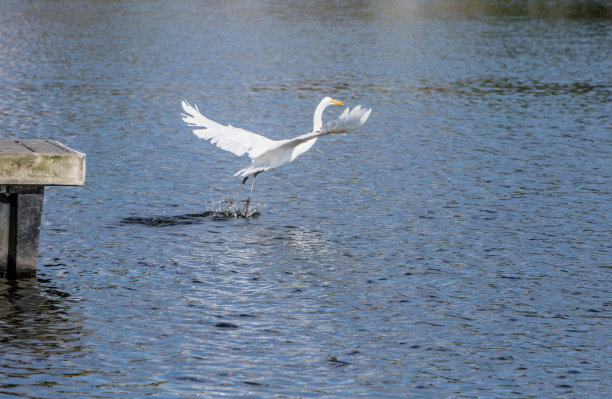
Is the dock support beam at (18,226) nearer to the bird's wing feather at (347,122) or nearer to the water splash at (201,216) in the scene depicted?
the water splash at (201,216)

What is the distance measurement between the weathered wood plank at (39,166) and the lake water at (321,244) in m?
1.31

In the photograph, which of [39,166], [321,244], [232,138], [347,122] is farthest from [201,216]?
[39,166]

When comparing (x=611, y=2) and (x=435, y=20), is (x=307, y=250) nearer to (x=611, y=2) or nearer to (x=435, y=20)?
(x=435, y=20)

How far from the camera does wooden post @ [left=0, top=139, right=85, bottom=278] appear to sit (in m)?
12.1

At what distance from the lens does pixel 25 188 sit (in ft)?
40.6

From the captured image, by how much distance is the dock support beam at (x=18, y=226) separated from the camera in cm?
1241

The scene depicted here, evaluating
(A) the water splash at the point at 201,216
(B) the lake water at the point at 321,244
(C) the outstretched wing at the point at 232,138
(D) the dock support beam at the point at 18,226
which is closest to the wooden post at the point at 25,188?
(D) the dock support beam at the point at 18,226

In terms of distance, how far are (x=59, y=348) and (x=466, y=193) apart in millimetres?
10570

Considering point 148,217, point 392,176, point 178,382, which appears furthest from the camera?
point 392,176

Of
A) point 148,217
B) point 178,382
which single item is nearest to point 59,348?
point 178,382

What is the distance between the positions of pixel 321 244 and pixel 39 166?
190 inches

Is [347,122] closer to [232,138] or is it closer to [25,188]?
[232,138]

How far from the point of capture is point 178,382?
9.66 meters

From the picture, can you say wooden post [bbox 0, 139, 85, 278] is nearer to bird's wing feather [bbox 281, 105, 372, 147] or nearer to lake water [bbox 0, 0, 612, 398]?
lake water [bbox 0, 0, 612, 398]
